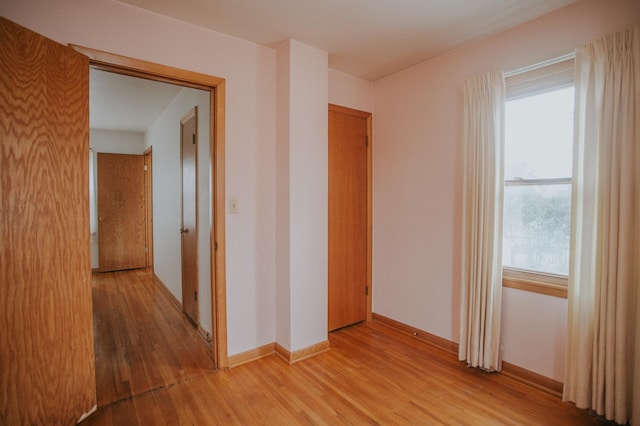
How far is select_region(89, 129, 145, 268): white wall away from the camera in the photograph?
5801mm

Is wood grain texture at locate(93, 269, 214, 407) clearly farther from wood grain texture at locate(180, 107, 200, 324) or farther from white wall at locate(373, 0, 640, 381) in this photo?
white wall at locate(373, 0, 640, 381)

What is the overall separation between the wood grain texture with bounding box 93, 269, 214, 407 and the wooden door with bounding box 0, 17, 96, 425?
1.34 feet

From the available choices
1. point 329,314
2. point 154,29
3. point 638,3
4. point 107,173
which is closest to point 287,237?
point 329,314

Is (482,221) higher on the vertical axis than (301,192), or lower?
lower

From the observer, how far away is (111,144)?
5.95 meters

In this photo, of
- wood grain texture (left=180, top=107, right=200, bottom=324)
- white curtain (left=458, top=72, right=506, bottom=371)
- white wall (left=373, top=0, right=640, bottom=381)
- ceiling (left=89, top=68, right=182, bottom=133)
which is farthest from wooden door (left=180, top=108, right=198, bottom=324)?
white curtain (left=458, top=72, right=506, bottom=371)

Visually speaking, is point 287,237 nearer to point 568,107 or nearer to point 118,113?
point 568,107

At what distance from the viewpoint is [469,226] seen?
103 inches

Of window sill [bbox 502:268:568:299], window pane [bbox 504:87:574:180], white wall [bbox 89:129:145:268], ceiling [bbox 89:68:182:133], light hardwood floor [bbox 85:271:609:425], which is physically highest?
ceiling [bbox 89:68:182:133]

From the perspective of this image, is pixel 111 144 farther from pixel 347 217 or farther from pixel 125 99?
pixel 347 217

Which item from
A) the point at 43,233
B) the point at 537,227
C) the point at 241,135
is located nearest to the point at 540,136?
the point at 537,227

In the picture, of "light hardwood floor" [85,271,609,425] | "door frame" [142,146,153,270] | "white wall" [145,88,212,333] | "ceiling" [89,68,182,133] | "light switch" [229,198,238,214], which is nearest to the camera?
"light hardwood floor" [85,271,609,425]

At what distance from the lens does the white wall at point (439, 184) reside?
7.22 ft

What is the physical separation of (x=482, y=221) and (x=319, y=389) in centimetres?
171
